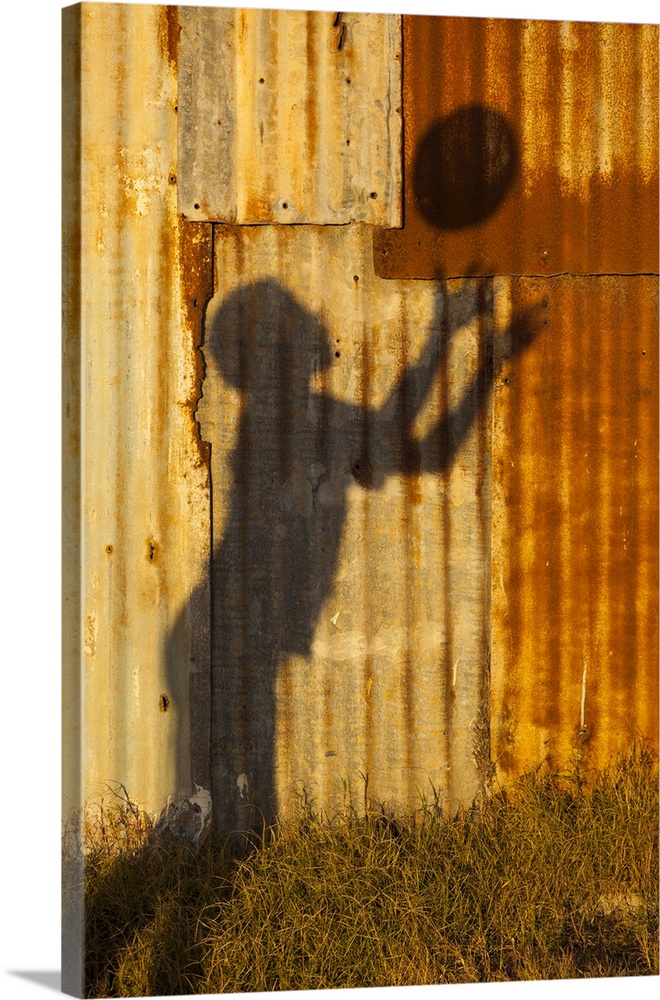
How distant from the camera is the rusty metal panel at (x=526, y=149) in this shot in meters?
4.52

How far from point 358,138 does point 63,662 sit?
Result: 198 centimetres

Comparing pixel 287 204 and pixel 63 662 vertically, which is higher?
pixel 287 204

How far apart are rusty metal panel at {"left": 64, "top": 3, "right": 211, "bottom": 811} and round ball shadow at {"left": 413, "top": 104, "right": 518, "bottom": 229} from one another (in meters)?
0.77

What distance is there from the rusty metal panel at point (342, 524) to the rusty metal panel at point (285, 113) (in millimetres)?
110

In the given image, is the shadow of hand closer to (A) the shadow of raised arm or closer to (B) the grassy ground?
(A) the shadow of raised arm

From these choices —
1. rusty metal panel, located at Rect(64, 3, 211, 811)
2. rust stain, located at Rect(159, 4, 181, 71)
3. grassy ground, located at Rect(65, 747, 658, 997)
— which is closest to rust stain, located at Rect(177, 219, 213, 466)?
rusty metal panel, located at Rect(64, 3, 211, 811)

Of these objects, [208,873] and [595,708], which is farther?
[595,708]

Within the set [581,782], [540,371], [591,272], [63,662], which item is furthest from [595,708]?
[63,662]

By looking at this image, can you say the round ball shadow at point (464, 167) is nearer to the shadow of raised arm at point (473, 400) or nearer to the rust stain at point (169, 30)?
the shadow of raised arm at point (473, 400)

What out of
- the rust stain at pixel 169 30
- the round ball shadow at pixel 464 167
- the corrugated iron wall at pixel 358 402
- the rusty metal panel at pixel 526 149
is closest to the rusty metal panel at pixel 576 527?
the corrugated iron wall at pixel 358 402

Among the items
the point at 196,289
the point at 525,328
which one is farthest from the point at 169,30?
the point at 525,328

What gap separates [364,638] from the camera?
448cm

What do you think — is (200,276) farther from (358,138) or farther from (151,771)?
(151,771)

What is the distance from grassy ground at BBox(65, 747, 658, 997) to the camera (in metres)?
4.20
